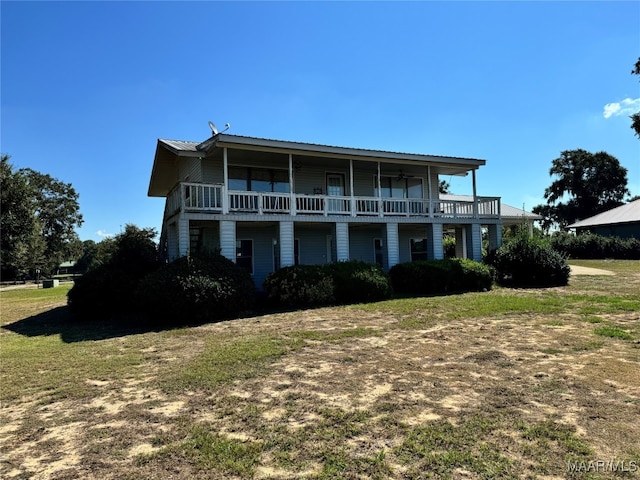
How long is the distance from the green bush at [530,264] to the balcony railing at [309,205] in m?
2.77

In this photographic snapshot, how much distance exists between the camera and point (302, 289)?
1352cm

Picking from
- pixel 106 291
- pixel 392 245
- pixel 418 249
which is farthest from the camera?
pixel 418 249

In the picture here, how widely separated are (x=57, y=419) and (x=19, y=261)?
4478cm

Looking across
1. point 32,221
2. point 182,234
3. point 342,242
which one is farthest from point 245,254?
Answer: point 32,221

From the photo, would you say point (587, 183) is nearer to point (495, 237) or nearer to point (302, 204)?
point (495, 237)

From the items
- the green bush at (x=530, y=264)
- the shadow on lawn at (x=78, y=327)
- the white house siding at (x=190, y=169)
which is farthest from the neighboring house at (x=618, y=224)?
the shadow on lawn at (x=78, y=327)

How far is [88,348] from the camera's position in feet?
27.3

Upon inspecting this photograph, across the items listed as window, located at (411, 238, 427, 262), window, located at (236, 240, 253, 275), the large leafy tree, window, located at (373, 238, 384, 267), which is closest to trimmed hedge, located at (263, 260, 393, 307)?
window, located at (236, 240, 253, 275)

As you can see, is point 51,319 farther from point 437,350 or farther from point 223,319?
point 437,350

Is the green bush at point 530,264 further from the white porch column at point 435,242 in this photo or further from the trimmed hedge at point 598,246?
the trimmed hedge at point 598,246

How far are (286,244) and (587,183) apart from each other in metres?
61.7

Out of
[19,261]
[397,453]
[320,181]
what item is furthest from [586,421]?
[19,261]

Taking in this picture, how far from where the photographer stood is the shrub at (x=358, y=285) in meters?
13.9

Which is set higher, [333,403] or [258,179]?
[258,179]
